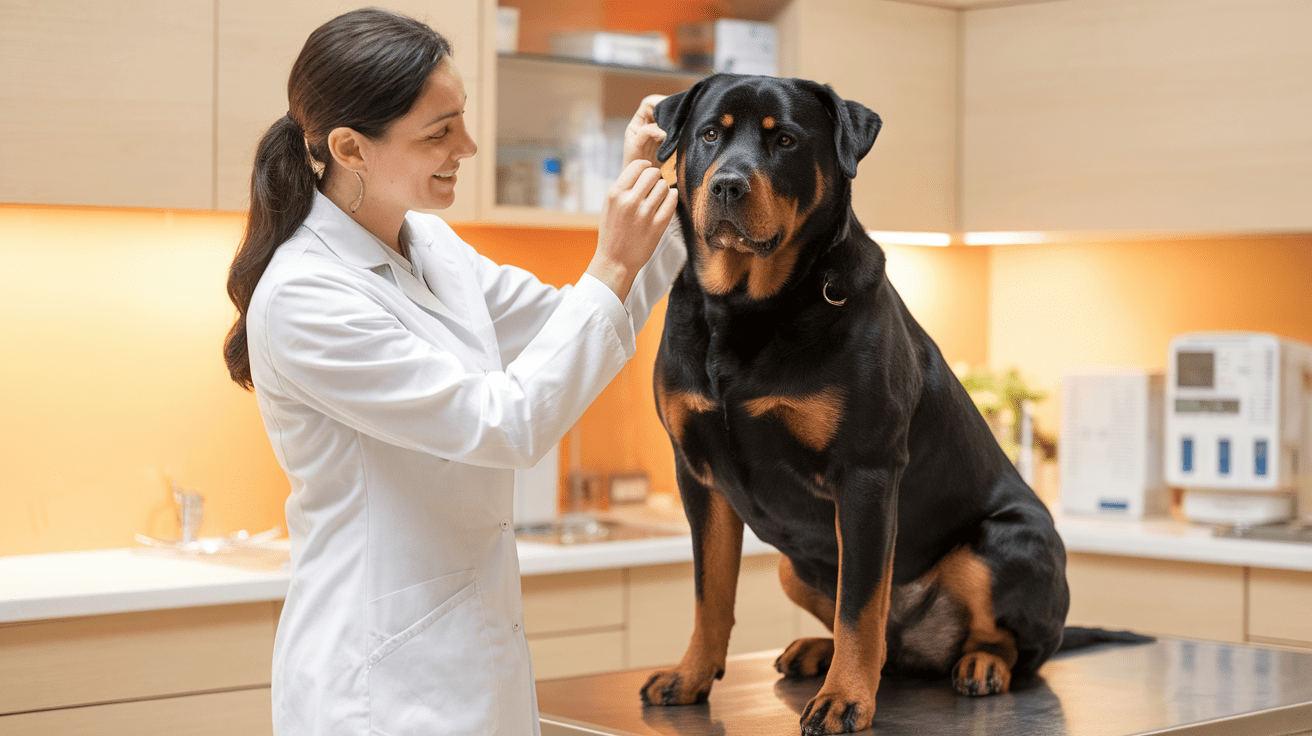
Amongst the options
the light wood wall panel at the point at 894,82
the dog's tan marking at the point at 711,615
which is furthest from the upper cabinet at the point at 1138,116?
the dog's tan marking at the point at 711,615

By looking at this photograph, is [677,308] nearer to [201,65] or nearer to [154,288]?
[201,65]

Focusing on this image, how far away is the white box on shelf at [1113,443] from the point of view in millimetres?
3193

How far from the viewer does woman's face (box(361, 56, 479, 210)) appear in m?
1.27

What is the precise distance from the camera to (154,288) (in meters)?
2.76

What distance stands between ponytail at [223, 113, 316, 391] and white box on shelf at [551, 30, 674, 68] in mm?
1739

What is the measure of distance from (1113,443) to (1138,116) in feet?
2.64

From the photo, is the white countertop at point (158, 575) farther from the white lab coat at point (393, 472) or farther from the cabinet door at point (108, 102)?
the white lab coat at point (393, 472)

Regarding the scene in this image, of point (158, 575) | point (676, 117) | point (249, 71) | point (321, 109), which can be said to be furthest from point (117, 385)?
point (676, 117)

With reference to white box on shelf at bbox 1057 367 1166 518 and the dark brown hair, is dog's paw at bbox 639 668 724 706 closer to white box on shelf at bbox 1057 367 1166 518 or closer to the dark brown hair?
the dark brown hair

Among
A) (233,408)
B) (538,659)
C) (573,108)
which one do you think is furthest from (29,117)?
(538,659)

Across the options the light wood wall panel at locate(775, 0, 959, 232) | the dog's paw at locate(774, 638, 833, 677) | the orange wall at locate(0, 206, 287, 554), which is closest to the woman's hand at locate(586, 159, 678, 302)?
the dog's paw at locate(774, 638, 833, 677)

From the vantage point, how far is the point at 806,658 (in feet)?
5.30

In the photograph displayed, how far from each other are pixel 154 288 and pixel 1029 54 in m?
2.16

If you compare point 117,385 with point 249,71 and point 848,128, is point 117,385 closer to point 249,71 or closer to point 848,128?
point 249,71
